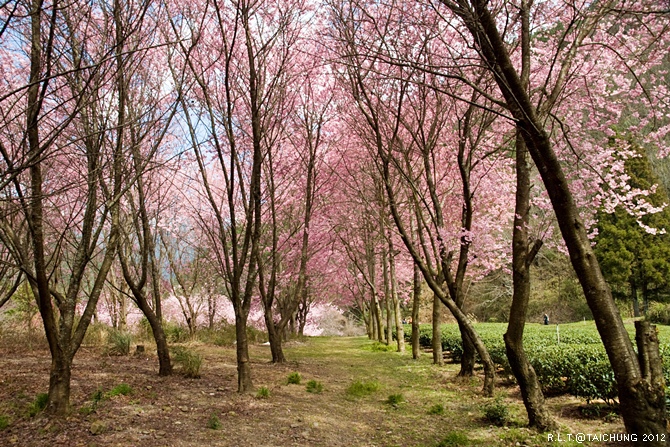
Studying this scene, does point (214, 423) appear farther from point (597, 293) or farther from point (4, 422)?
point (597, 293)

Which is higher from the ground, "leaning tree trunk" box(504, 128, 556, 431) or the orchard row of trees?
the orchard row of trees

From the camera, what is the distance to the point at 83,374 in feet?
19.6

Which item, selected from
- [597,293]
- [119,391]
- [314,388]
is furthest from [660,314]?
[119,391]

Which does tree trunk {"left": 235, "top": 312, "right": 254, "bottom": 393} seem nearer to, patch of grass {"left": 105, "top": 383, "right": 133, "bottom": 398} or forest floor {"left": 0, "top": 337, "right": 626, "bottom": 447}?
Answer: forest floor {"left": 0, "top": 337, "right": 626, "bottom": 447}

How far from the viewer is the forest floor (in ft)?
12.6

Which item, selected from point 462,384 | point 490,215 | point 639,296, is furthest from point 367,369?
point 639,296

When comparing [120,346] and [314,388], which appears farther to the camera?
[120,346]

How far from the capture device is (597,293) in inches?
119

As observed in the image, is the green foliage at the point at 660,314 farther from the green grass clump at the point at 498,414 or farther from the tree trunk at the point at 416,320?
the green grass clump at the point at 498,414

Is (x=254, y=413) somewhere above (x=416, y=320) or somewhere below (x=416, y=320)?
below

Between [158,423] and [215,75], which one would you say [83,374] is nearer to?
[158,423]

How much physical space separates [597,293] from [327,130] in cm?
829

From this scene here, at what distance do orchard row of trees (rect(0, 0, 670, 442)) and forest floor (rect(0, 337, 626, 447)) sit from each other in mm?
391

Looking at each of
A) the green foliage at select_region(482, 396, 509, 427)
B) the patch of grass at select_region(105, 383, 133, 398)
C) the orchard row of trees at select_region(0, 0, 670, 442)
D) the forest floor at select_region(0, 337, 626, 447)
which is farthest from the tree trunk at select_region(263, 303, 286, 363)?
the green foliage at select_region(482, 396, 509, 427)
